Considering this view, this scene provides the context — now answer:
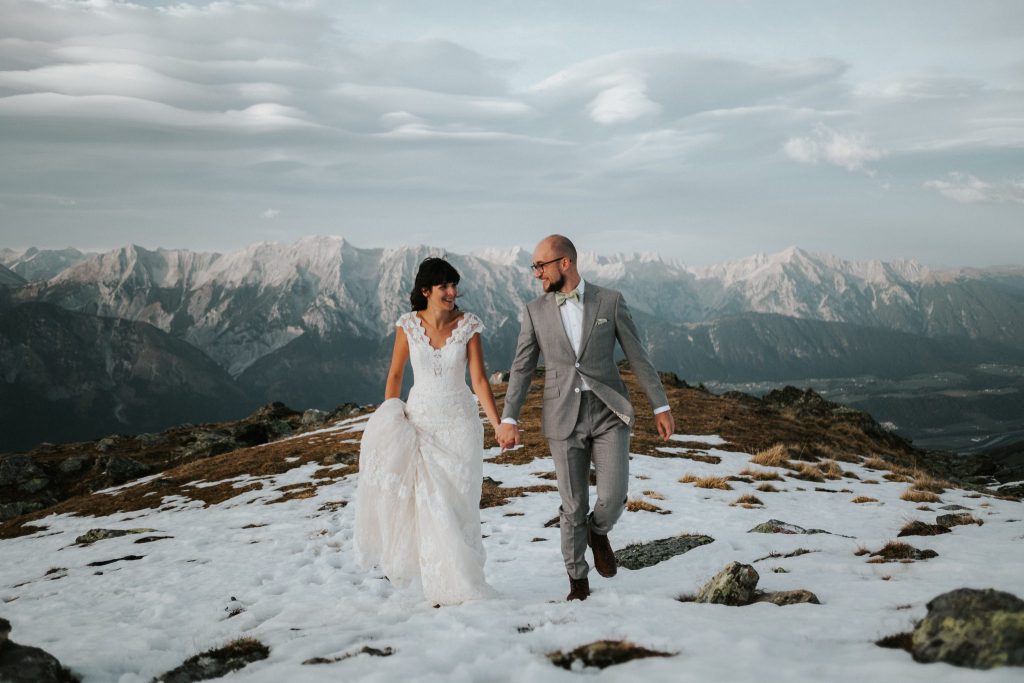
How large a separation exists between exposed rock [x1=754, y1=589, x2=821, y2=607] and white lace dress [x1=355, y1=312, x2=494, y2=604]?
129 inches

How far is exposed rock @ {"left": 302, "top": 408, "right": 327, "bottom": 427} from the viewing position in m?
56.5

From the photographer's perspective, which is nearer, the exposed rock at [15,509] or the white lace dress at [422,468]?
the white lace dress at [422,468]

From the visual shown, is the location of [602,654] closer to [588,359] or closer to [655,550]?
[588,359]

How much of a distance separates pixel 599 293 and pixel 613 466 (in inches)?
84.3

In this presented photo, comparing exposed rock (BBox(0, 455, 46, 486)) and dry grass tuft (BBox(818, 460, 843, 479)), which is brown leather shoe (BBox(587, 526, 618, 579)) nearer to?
dry grass tuft (BBox(818, 460, 843, 479))

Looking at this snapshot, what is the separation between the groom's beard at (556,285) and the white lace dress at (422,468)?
1.28m

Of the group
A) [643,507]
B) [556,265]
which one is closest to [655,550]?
[643,507]

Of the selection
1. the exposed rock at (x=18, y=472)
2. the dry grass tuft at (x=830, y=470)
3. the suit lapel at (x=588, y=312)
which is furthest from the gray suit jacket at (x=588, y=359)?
the exposed rock at (x=18, y=472)

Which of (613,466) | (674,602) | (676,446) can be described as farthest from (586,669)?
(676,446)

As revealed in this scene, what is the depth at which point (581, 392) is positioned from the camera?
7.39 meters

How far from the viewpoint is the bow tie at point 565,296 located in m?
7.48

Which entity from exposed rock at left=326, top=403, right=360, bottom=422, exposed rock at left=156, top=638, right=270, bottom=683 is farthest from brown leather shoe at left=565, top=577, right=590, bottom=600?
exposed rock at left=326, top=403, right=360, bottom=422

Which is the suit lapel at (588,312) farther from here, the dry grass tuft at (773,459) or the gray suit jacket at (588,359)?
the dry grass tuft at (773,459)

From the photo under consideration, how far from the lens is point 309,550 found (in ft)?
39.0
